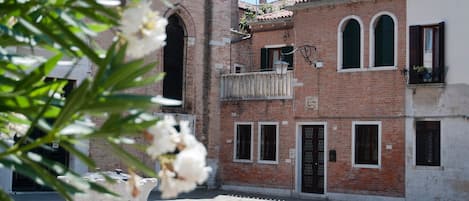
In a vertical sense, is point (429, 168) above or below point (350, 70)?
below

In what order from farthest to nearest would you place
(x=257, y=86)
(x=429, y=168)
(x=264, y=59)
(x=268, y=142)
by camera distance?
(x=264, y=59), (x=257, y=86), (x=268, y=142), (x=429, y=168)

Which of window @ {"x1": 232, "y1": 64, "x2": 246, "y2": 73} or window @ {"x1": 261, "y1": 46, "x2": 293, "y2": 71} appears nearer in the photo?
window @ {"x1": 261, "y1": 46, "x2": 293, "y2": 71}

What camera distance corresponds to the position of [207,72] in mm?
24328

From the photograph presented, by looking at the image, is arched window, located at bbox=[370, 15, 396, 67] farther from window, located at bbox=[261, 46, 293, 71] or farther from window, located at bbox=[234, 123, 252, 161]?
window, located at bbox=[261, 46, 293, 71]

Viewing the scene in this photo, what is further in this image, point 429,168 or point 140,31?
point 429,168

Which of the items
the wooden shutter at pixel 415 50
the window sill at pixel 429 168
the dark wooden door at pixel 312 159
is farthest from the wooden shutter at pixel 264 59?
the window sill at pixel 429 168

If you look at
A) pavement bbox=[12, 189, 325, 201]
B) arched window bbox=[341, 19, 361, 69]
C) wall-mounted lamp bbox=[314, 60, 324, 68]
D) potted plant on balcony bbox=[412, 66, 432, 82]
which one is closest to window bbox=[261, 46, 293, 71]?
wall-mounted lamp bbox=[314, 60, 324, 68]

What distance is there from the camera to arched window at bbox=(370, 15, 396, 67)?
20.0 meters

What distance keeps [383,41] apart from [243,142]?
6.16 meters

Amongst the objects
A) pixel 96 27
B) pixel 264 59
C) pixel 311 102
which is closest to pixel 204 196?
pixel 311 102

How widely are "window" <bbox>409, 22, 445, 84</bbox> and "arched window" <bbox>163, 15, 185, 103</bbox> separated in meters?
8.33

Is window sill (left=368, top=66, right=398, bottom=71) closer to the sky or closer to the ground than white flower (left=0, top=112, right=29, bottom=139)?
closer to the sky

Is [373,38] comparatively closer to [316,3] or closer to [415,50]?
[415,50]

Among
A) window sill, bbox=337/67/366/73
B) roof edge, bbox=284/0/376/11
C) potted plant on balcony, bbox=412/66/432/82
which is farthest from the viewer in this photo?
roof edge, bbox=284/0/376/11
